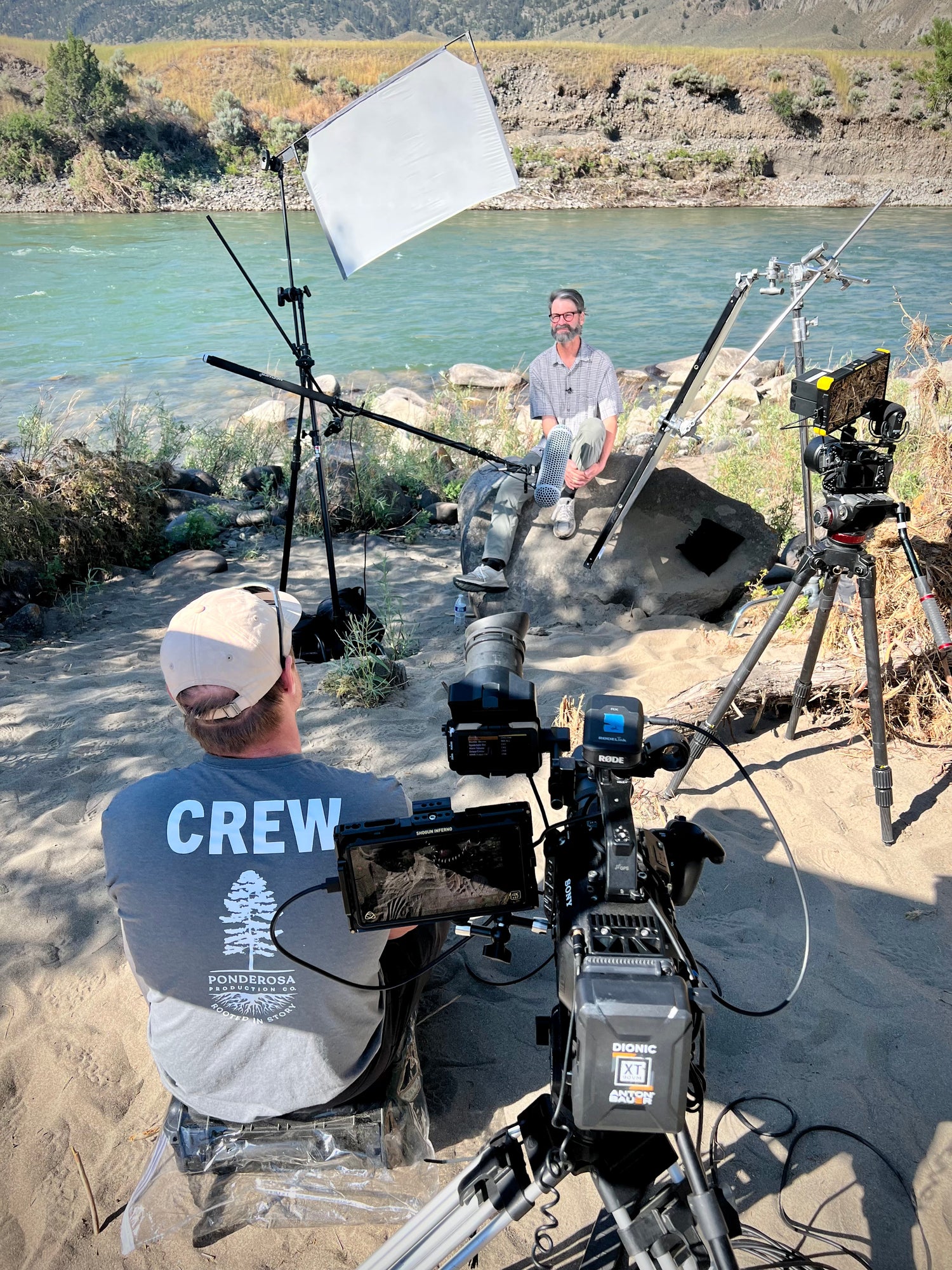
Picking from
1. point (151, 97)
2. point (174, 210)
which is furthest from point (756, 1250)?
point (151, 97)

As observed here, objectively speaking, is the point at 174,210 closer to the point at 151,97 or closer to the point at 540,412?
the point at 151,97

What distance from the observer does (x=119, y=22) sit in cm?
10575

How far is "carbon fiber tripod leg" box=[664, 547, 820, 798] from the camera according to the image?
277 cm

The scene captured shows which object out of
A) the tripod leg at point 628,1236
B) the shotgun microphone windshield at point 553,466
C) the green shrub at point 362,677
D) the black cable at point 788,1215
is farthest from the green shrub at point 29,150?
the tripod leg at point 628,1236

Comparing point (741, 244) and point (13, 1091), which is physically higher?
point (741, 244)

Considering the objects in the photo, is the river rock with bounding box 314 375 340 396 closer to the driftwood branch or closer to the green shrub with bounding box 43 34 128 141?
the driftwood branch

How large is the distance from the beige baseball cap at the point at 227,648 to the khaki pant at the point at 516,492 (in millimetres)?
3156

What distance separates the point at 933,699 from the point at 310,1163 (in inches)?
106

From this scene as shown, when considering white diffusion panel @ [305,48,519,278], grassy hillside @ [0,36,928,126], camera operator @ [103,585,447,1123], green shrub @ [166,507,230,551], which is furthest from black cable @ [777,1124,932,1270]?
grassy hillside @ [0,36,928,126]

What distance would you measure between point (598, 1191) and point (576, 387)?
13.8 ft

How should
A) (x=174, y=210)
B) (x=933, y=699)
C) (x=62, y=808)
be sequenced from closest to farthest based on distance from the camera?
(x=62, y=808) < (x=933, y=699) < (x=174, y=210)

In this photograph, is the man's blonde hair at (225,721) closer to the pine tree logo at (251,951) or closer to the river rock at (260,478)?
the pine tree logo at (251,951)

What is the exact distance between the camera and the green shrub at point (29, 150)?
29.1 m

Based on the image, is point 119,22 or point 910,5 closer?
point 910,5
